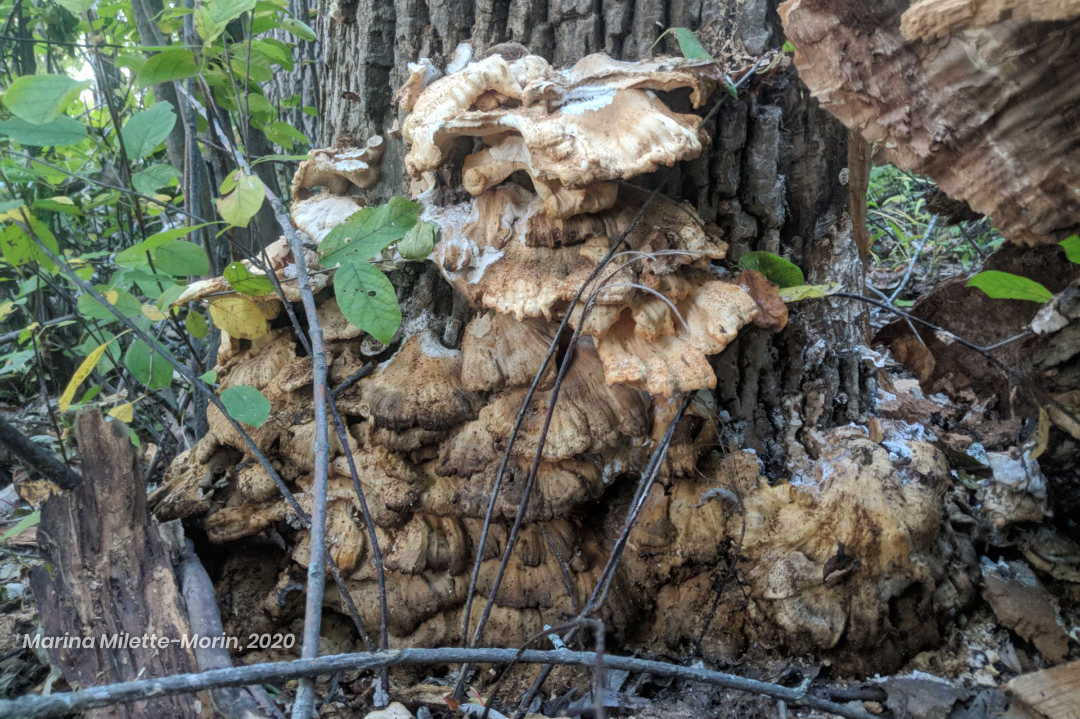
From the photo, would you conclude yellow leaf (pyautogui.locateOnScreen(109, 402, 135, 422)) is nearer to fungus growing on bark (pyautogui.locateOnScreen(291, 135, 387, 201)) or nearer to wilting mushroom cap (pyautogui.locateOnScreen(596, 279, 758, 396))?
fungus growing on bark (pyautogui.locateOnScreen(291, 135, 387, 201))

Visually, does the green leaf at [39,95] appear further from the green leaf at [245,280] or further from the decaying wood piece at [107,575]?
the decaying wood piece at [107,575]

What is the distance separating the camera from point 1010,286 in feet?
6.31

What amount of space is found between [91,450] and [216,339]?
1366mm

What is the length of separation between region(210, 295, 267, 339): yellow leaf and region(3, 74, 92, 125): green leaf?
35.2 inches

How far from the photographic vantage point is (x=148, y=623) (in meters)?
2.05

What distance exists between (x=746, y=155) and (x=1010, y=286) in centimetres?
91

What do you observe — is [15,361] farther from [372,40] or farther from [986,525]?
[986,525]

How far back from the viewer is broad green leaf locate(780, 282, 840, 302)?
1.92 m

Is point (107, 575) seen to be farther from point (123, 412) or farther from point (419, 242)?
point (419, 242)

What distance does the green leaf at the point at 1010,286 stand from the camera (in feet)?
6.20

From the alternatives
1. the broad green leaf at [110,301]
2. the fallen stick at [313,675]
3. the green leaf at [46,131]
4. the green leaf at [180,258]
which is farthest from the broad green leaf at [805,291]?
the broad green leaf at [110,301]

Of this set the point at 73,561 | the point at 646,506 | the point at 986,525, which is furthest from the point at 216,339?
the point at 986,525

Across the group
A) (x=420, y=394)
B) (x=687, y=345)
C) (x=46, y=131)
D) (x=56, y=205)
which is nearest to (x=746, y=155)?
(x=687, y=345)

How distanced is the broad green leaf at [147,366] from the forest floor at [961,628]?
66 centimetres
